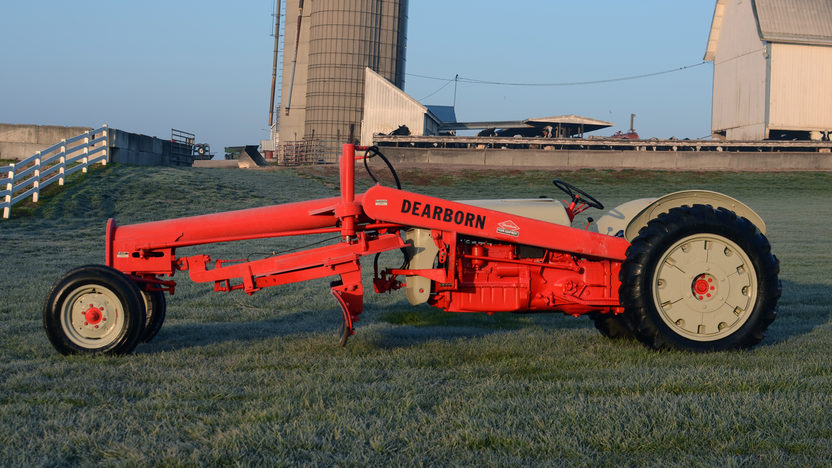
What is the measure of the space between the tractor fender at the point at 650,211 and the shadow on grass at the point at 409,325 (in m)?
1.17

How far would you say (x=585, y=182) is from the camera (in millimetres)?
33750

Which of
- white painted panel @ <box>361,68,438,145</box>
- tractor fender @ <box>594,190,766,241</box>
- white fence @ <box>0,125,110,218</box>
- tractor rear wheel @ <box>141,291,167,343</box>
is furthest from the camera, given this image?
white painted panel @ <box>361,68,438,145</box>

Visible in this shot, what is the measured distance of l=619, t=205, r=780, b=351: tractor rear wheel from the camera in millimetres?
5551

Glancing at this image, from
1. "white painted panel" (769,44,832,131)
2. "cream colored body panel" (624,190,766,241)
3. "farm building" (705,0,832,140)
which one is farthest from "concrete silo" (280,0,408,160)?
"cream colored body panel" (624,190,766,241)

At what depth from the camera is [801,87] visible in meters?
38.1

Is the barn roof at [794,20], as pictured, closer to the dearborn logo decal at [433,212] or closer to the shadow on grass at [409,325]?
the shadow on grass at [409,325]

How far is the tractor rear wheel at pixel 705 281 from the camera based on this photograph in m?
5.55

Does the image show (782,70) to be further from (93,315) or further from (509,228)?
(93,315)

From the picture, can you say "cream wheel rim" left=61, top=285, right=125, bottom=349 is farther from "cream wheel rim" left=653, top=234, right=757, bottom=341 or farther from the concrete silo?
the concrete silo

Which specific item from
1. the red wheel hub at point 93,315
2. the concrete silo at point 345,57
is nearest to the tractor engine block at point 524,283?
Result: the red wheel hub at point 93,315

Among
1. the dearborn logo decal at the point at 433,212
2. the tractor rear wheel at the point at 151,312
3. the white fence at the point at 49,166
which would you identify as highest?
the white fence at the point at 49,166

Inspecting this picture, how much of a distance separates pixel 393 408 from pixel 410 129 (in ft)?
133

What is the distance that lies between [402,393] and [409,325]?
2.91 m

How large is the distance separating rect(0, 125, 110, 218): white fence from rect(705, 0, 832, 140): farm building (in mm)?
30802
